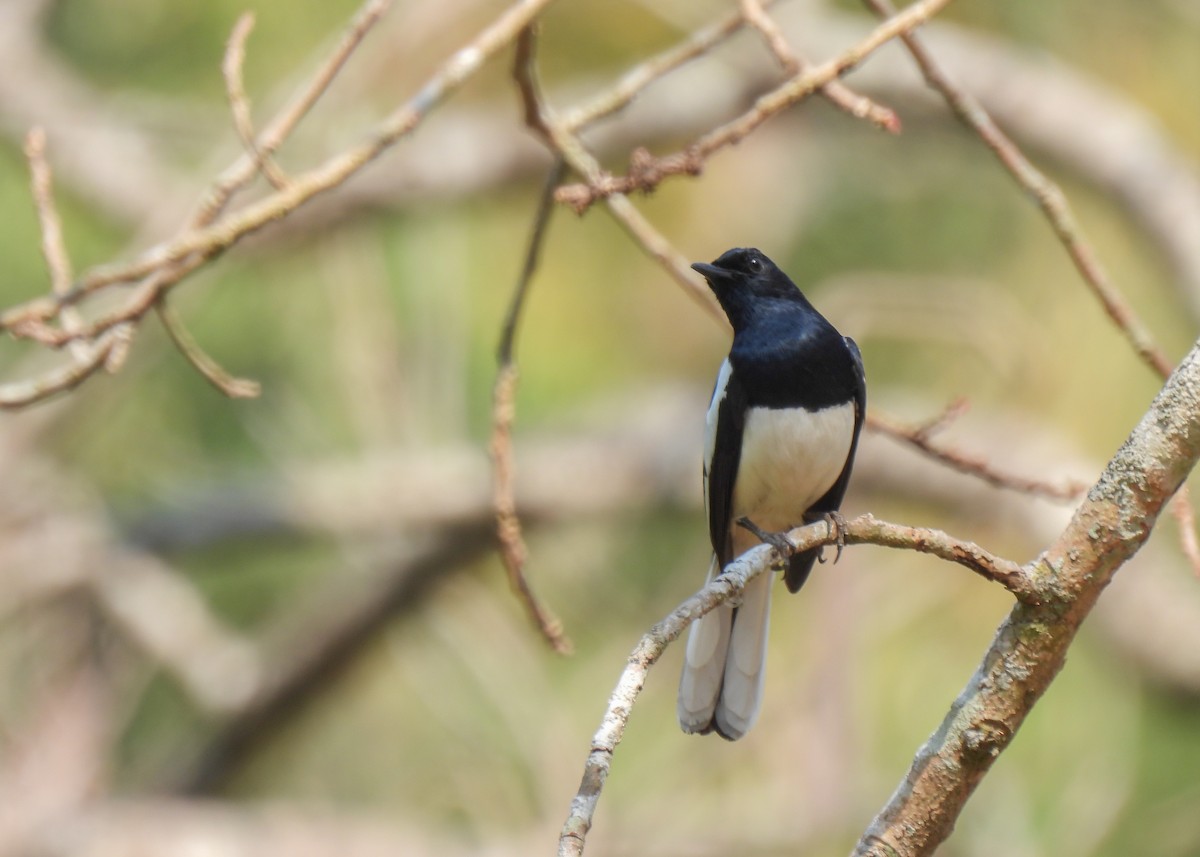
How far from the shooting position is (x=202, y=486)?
671cm

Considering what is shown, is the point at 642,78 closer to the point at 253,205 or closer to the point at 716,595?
the point at 253,205

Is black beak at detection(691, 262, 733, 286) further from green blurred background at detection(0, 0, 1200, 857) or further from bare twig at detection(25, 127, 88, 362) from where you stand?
green blurred background at detection(0, 0, 1200, 857)

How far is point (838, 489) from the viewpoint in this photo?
3838 mm

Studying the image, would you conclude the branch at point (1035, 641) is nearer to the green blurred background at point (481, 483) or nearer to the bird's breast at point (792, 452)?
the bird's breast at point (792, 452)

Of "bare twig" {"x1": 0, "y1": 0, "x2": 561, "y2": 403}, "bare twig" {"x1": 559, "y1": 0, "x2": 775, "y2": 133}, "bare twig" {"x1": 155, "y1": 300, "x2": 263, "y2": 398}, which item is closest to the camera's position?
"bare twig" {"x1": 0, "y1": 0, "x2": 561, "y2": 403}

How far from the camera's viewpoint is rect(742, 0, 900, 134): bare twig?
248cm

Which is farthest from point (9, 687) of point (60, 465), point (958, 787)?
point (958, 787)

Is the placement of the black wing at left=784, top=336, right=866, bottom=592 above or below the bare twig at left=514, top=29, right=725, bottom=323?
below

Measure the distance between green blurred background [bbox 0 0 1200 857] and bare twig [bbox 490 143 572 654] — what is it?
104 inches

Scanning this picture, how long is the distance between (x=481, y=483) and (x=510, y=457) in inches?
120

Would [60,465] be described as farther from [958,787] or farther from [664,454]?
[958,787]

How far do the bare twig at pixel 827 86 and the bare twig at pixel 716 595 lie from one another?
2.36 ft

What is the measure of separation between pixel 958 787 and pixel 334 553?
252 inches

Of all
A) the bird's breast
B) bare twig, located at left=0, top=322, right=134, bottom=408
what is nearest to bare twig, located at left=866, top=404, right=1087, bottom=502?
the bird's breast
